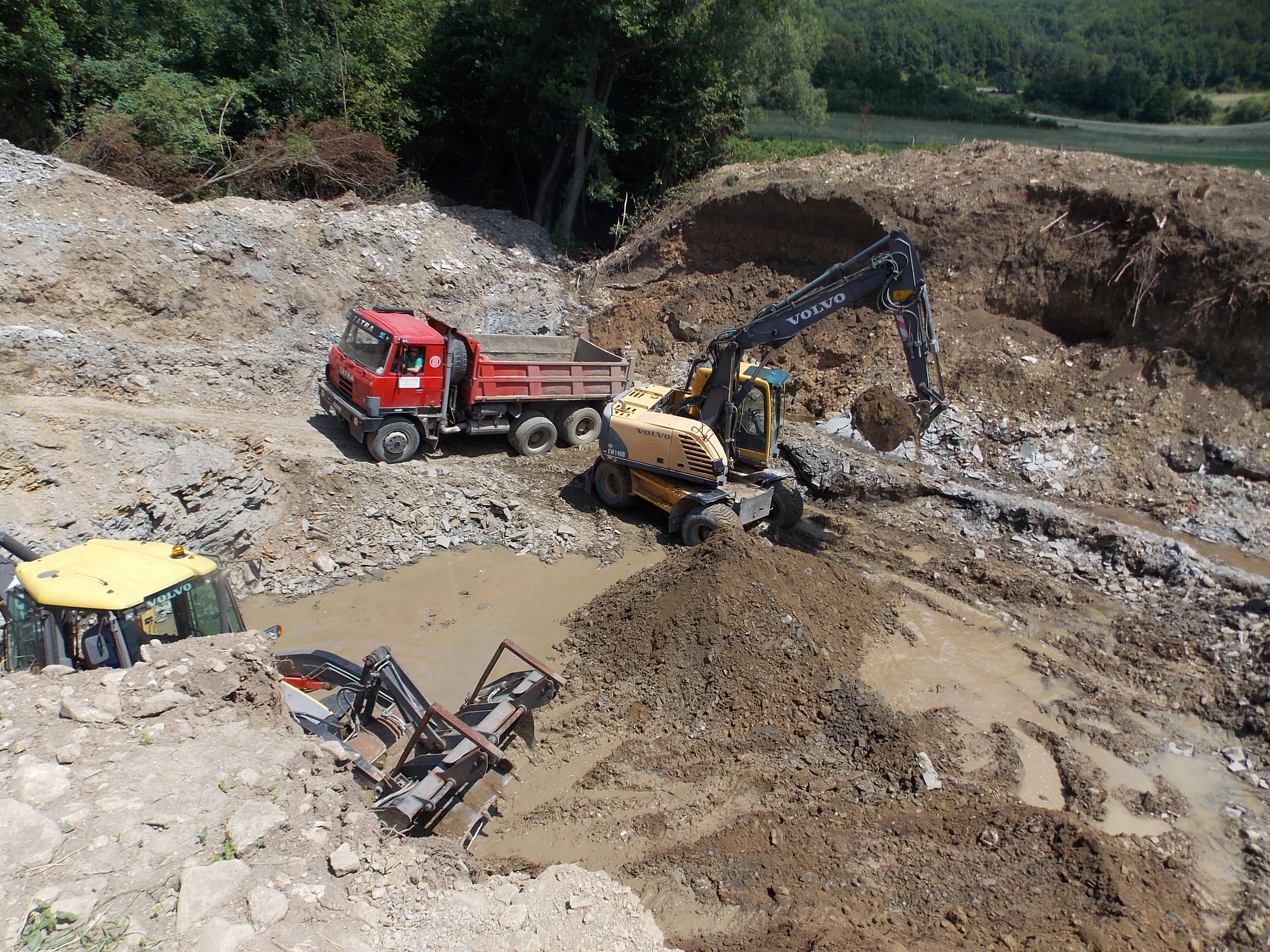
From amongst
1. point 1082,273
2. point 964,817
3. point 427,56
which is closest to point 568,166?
point 427,56

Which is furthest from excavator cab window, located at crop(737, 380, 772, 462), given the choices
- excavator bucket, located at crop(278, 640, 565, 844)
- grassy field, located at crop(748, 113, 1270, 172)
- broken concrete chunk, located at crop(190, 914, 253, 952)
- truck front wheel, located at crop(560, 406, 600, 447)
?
grassy field, located at crop(748, 113, 1270, 172)

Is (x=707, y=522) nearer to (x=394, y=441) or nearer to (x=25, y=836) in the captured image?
(x=394, y=441)

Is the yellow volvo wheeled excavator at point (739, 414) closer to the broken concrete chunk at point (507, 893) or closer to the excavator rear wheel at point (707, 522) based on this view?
the excavator rear wheel at point (707, 522)

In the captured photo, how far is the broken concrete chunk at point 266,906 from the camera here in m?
4.07

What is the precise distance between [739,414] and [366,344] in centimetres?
540

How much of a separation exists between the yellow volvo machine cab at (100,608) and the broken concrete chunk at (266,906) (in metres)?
2.11

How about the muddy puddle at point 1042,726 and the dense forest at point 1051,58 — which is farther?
the dense forest at point 1051,58

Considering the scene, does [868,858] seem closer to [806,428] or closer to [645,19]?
[806,428]

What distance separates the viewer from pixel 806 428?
13875mm

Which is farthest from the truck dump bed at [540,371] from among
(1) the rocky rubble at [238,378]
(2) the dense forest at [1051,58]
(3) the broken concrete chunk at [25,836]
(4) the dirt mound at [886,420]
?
(2) the dense forest at [1051,58]

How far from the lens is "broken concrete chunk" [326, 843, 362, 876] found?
4473 millimetres

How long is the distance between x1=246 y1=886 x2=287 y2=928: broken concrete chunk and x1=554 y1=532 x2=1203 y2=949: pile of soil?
229cm

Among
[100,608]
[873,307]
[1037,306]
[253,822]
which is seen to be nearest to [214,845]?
[253,822]

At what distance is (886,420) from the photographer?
32.8ft
